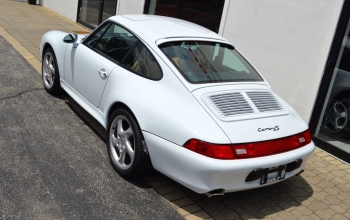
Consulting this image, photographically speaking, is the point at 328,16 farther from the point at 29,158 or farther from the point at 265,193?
the point at 29,158

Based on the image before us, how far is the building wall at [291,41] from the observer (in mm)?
6352

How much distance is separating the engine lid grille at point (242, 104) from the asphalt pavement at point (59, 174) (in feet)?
3.44

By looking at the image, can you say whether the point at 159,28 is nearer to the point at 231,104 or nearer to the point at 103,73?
the point at 103,73

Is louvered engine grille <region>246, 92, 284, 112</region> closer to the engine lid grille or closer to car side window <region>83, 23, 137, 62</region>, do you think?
the engine lid grille

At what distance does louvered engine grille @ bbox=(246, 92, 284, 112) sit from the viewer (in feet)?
14.7

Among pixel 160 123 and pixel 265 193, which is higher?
pixel 160 123

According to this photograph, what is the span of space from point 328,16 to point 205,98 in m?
2.99

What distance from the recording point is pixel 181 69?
4570 millimetres

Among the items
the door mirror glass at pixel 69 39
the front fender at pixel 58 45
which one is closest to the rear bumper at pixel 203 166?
the door mirror glass at pixel 69 39

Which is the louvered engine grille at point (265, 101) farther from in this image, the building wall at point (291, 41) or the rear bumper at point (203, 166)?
the building wall at point (291, 41)

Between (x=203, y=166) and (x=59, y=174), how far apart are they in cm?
157

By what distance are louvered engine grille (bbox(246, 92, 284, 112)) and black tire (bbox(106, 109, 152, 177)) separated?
1214 mm

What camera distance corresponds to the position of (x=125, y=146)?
14.9 feet

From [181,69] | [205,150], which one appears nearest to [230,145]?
[205,150]
